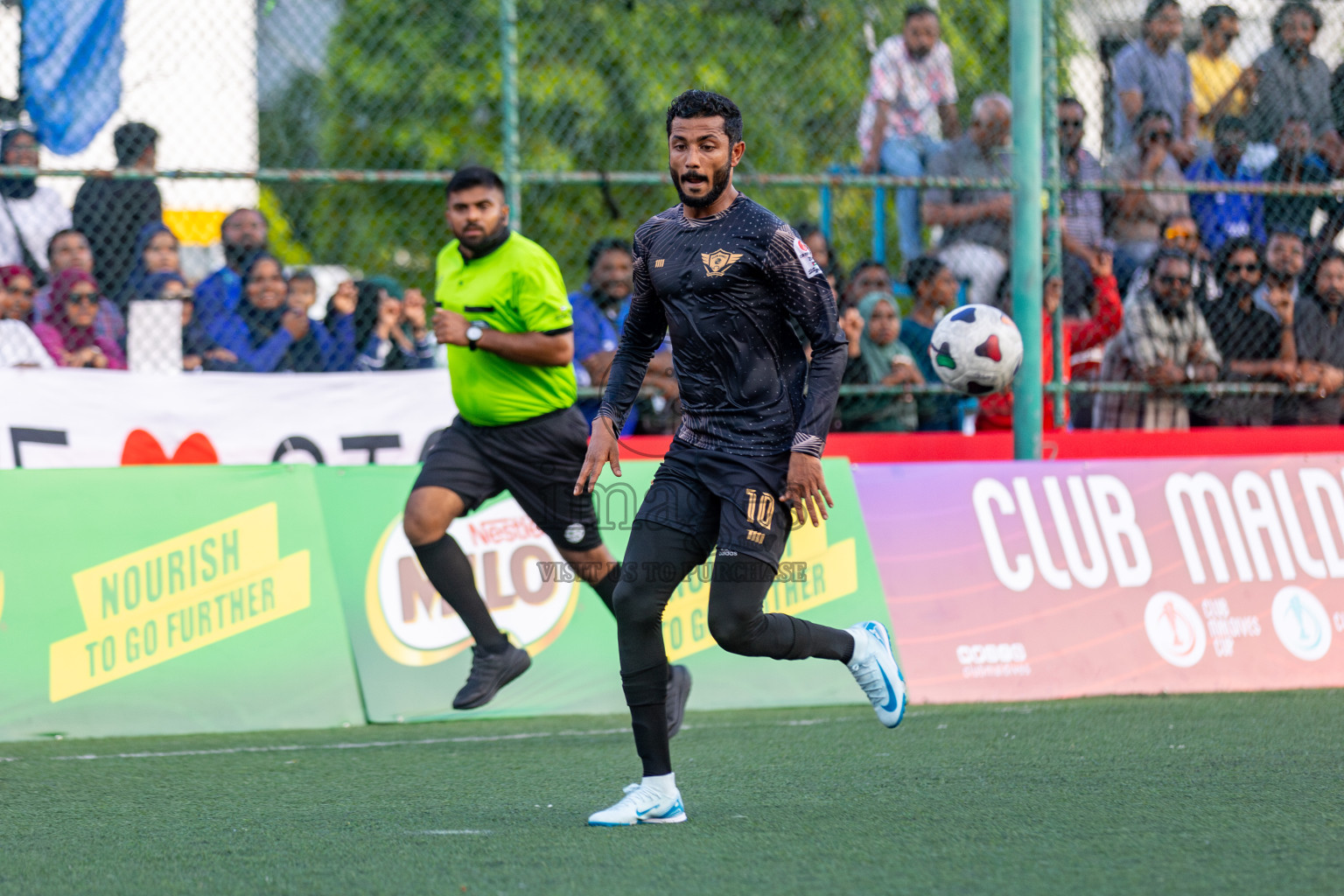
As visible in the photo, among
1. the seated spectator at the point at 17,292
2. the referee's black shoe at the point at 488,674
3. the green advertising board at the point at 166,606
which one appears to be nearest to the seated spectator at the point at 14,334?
the seated spectator at the point at 17,292

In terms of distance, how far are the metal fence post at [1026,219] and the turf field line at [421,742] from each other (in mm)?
2300

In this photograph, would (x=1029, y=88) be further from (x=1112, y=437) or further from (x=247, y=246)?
(x=247, y=246)

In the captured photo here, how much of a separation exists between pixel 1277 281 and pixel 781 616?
6.34 m

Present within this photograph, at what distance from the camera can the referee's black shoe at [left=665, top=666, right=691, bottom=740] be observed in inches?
242

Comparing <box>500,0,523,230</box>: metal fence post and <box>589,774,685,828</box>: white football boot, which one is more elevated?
<box>500,0,523,230</box>: metal fence post

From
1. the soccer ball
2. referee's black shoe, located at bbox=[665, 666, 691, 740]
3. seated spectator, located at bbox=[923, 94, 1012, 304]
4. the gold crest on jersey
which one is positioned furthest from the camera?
seated spectator, located at bbox=[923, 94, 1012, 304]

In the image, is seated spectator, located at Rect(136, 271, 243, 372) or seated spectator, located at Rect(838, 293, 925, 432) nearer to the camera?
seated spectator, located at Rect(136, 271, 243, 372)

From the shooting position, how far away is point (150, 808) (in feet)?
16.6

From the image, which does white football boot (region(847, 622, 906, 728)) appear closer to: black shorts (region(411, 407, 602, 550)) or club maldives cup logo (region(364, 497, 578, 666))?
black shorts (region(411, 407, 602, 550))

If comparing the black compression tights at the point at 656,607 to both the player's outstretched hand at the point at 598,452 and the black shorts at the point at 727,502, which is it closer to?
the black shorts at the point at 727,502

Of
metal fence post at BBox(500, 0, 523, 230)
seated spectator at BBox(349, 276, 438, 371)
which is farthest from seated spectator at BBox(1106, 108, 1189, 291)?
seated spectator at BBox(349, 276, 438, 371)

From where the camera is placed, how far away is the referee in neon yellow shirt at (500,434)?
6.48 meters

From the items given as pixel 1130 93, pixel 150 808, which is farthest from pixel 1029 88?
pixel 150 808

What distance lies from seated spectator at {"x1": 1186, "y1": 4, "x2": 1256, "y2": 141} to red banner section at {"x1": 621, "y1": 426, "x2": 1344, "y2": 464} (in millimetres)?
2027
